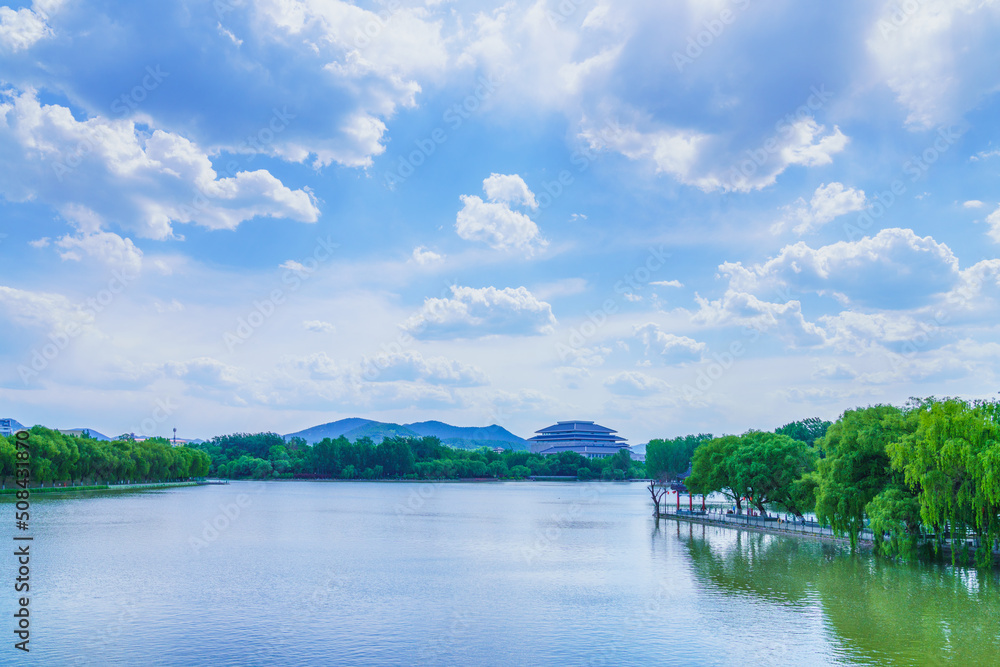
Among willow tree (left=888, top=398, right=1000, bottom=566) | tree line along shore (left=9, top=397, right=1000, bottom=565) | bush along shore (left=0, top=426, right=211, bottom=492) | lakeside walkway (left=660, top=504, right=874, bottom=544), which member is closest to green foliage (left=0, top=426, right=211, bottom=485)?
bush along shore (left=0, top=426, right=211, bottom=492)

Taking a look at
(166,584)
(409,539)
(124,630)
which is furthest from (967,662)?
(409,539)

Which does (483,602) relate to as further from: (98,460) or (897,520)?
(98,460)

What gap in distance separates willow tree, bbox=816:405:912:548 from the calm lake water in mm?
2513

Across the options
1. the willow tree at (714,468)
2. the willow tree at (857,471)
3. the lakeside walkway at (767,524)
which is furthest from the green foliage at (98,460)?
the willow tree at (857,471)

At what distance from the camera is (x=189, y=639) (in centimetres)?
2536

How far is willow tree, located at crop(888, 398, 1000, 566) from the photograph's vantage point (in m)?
34.9

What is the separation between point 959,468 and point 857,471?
336 inches

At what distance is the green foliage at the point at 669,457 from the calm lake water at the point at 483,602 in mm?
119172

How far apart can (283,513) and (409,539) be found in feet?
95.9

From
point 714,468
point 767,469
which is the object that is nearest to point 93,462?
point 714,468

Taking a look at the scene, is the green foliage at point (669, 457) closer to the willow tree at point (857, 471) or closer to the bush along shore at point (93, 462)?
the bush along shore at point (93, 462)

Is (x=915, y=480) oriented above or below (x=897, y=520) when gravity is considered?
above

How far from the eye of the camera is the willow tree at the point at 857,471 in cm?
4369

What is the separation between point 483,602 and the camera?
32125mm
